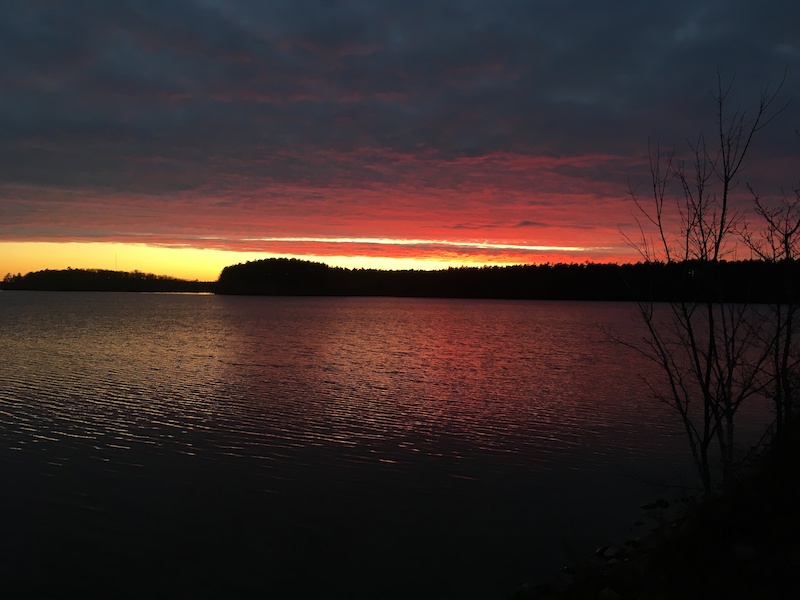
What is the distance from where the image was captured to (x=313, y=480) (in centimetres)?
1286

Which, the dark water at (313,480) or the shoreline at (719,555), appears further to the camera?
the dark water at (313,480)

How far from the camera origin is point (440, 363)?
35531mm

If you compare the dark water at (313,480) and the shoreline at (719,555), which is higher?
the shoreline at (719,555)

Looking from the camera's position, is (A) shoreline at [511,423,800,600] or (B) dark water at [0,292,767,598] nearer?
(A) shoreline at [511,423,800,600]

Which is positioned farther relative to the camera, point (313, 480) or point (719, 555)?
point (313, 480)

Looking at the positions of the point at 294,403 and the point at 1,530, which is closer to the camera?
the point at 1,530

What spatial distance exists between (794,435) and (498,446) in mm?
7578

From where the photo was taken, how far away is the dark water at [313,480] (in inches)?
353

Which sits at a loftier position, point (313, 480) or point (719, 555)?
point (719, 555)

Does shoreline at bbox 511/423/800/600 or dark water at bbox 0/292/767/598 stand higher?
shoreline at bbox 511/423/800/600

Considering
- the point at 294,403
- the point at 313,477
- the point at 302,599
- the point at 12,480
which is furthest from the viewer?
the point at 294,403

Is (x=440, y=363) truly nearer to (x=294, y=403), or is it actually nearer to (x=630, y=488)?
(x=294, y=403)

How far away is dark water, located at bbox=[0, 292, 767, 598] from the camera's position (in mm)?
8977

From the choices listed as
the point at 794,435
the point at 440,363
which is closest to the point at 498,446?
the point at 794,435
